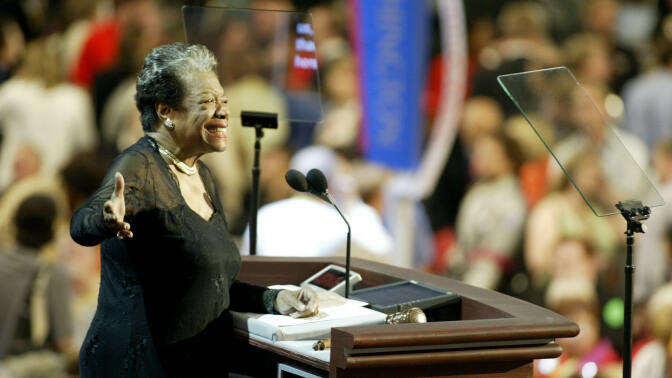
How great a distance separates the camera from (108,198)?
7.49 feet

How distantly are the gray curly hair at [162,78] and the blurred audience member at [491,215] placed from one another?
4.52m

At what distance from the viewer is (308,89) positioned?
12.9 ft

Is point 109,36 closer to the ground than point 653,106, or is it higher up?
higher up

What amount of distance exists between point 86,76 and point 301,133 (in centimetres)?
147

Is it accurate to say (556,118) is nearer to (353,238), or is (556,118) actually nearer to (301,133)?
(353,238)

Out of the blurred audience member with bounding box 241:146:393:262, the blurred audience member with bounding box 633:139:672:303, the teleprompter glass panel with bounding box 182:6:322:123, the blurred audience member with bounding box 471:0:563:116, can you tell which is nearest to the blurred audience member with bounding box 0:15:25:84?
the blurred audience member with bounding box 241:146:393:262

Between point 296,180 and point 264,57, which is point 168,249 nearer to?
point 296,180

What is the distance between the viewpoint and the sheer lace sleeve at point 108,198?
2.22 metres

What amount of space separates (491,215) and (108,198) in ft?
15.9

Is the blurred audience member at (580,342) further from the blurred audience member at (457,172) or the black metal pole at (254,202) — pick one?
the black metal pole at (254,202)

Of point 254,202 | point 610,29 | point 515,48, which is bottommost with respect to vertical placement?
point 254,202

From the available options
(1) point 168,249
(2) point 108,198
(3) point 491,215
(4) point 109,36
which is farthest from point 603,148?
(4) point 109,36

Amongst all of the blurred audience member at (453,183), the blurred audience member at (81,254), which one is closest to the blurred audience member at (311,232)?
the blurred audience member at (453,183)

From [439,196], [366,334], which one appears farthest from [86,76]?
[366,334]
